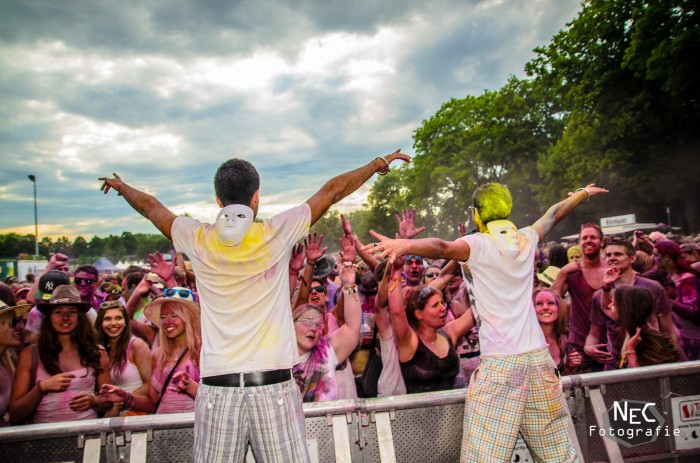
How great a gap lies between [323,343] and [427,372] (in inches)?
34.4

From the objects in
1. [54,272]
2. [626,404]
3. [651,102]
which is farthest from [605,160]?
[54,272]

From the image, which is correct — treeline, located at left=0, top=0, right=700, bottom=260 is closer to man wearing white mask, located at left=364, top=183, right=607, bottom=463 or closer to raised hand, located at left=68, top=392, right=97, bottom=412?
man wearing white mask, located at left=364, top=183, right=607, bottom=463

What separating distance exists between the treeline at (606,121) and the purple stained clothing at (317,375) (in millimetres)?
22709

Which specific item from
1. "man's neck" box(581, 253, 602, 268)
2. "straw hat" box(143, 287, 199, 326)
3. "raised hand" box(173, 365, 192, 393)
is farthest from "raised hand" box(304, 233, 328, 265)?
"man's neck" box(581, 253, 602, 268)

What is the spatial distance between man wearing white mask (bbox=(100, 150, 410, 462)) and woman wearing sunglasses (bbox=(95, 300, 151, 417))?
2.09 meters

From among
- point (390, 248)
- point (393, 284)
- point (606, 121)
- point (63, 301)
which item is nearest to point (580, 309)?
point (393, 284)

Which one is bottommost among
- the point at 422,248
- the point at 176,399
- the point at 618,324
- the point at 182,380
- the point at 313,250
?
the point at 176,399

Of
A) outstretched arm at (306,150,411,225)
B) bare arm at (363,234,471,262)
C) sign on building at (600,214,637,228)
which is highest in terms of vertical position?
sign on building at (600,214,637,228)

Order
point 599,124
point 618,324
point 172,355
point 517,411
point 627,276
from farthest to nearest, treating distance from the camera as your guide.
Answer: point 599,124 → point 627,276 → point 618,324 → point 172,355 → point 517,411

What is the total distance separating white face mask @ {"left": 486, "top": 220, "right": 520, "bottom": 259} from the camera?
2.84 meters

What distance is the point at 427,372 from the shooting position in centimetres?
362

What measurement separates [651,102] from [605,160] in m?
3.81

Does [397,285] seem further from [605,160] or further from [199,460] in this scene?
[605,160]

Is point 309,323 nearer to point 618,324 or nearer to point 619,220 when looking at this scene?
point 618,324
